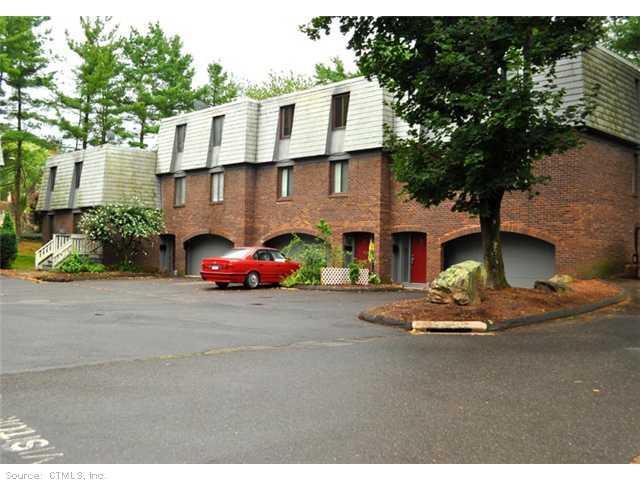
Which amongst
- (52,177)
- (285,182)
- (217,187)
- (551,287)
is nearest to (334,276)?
(285,182)

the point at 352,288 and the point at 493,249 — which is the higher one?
the point at 493,249

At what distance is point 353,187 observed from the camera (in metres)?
25.4

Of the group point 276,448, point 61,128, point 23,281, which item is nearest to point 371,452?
point 276,448

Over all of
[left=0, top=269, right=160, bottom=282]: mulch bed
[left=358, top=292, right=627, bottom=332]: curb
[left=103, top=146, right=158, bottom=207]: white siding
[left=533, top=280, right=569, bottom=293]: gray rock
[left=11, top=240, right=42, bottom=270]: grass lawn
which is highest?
[left=103, top=146, right=158, bottom=207]: white siding

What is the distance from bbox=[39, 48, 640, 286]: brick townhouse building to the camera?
1998 centimetres

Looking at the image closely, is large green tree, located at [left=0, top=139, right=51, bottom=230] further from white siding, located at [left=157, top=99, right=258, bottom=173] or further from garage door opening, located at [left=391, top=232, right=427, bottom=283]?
garage door opening, located at [left=391, top=232, right=427, bottom=283]

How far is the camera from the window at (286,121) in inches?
1131

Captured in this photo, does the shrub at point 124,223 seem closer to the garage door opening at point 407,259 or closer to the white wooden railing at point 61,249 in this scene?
the white wooden railing at point 61,249

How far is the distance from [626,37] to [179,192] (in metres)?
23.8

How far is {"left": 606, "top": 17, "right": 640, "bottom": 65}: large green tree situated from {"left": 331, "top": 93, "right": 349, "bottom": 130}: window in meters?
13.5

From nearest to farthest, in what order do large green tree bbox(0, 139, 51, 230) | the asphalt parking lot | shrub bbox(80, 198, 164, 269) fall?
1. the asphalt parking lot
2. shrub bbox(80, 198, 164, 269)
3. large green tree bbox(0, 139, 51, 230)

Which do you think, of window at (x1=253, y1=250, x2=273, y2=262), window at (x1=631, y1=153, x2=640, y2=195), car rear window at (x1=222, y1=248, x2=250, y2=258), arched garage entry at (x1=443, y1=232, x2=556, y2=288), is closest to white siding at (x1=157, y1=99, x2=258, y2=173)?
window at (x1=253, y1=250, x2=273, y2=262)

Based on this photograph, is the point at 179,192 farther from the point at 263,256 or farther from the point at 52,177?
the point at 263,256

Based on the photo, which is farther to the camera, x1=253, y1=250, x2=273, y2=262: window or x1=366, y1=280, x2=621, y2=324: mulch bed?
x1=253, y1=250, x2=273, y2=262: window
